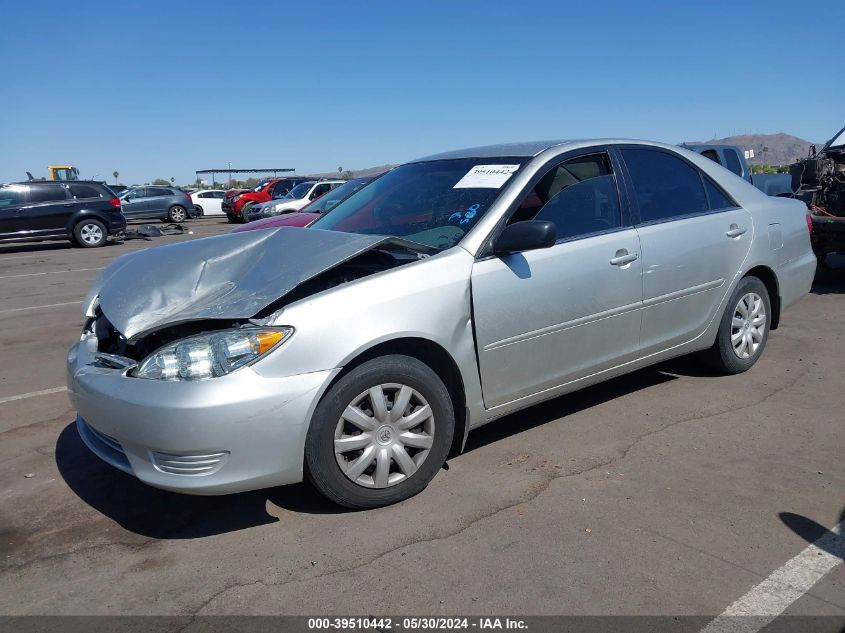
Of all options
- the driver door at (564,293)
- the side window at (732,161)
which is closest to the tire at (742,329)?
the driver door at (564,293)

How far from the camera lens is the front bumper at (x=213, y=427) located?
9.46 ft

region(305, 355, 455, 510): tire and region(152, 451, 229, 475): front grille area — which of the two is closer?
region(152, 451, 229, 475): front grille area

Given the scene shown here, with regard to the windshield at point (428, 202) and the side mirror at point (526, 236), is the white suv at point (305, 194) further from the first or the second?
the side mirror at point (526, 236)

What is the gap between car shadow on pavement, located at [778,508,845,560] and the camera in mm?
2922

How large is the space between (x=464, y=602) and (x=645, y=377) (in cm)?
307

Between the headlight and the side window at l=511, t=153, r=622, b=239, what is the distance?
1.55 m

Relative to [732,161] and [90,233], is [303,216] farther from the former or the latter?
[90,233]

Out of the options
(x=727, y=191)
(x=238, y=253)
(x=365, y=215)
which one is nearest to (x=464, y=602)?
(x=238, y=253)

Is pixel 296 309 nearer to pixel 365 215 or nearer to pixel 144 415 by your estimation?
pixel 144 415

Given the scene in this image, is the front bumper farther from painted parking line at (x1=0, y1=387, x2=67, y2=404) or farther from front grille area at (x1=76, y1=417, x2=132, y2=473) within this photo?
painted parking line at (x1=0, y1=387, x2=67, y2=404)

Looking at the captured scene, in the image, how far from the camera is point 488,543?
119 inches

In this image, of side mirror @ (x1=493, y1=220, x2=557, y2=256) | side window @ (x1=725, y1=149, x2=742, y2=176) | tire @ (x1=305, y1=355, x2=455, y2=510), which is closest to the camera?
tire @ (x1=305, y1=355, x2=455, y2=510)

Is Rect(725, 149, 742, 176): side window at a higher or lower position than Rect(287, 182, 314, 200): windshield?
lower

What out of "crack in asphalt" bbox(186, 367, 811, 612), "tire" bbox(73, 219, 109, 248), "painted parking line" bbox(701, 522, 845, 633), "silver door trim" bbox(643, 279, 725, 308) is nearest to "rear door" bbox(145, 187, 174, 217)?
"tire" bbox(73, 219, 109, 248)
